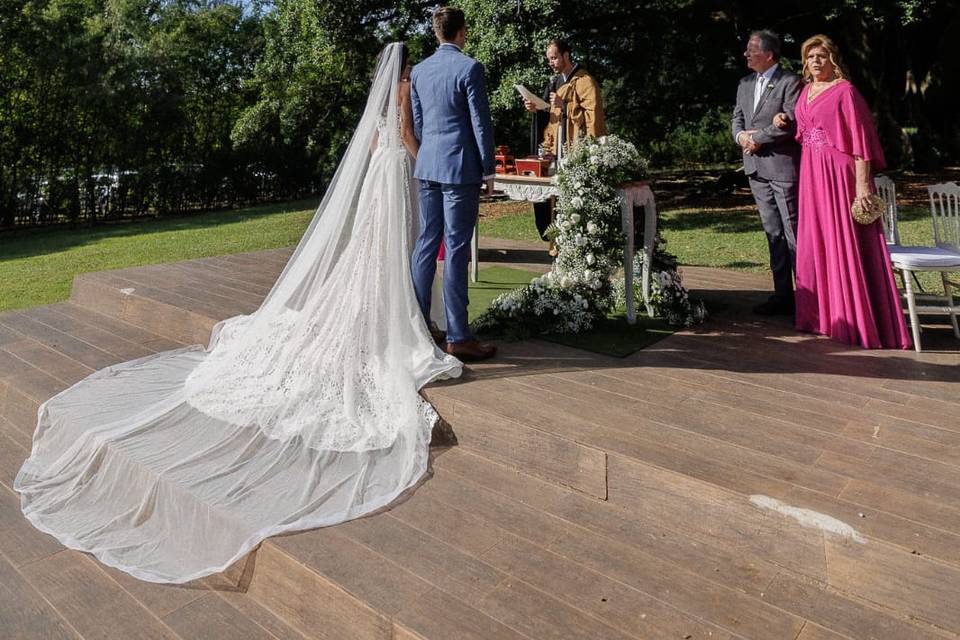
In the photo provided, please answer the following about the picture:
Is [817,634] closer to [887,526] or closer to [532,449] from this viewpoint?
[887,526]

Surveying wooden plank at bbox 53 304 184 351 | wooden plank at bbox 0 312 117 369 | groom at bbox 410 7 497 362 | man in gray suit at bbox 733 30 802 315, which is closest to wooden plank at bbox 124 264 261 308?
wooden plank at bbox 53 304 184 351

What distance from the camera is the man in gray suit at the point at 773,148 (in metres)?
4.71

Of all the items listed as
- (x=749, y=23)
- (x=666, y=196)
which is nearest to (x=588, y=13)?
(x=749, y=23)

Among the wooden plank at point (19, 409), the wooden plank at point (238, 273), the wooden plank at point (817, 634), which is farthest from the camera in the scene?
the wooden plank at point (238, 273)

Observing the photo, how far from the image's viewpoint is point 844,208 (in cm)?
426

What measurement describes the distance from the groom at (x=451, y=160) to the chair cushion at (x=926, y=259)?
7.76 ft

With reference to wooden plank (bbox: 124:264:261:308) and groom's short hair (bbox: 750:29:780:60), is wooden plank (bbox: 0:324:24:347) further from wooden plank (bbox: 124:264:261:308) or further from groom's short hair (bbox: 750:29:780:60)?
groom's short hair (bbox: 750:29:780:60)

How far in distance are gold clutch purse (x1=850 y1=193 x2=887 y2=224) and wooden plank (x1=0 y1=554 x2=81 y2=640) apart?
425 cm

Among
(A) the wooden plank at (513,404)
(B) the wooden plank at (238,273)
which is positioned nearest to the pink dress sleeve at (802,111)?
(A) the wooden plank at (513,404)

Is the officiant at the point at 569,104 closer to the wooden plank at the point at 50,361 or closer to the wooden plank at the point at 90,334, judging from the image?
the wooden plank at the point at 90,334

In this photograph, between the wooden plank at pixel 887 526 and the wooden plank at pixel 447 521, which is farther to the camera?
the wooden plank at pixel 447 521

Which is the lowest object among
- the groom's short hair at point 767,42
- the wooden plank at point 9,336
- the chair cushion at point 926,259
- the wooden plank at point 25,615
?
the wooden plank at point 25,615

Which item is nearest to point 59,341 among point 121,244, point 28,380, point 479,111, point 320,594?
point 28,380

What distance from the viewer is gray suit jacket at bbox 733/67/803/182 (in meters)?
4.67
